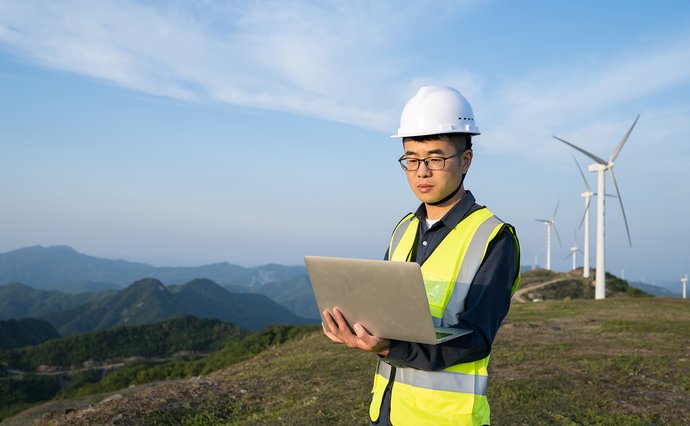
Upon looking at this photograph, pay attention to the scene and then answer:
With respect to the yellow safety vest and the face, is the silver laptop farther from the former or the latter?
the face

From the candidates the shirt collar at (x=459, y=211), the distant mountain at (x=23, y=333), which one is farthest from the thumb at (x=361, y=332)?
the distant mountain at (x=23, y=333)

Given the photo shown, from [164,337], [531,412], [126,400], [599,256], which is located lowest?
[164,337]

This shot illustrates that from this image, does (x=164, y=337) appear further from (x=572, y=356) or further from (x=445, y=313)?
(x=445, y=313)

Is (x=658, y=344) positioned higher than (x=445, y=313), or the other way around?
(x=445, y=313)

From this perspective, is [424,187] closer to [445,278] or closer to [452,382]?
[445,278]

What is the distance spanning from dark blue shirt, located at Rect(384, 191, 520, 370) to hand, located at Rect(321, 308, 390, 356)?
7cm

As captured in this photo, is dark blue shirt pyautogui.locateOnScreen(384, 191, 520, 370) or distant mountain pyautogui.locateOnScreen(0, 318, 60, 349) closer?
dark blue shirt pyautogui.locateOnScreen(384, 191, 520, 370)

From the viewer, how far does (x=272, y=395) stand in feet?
35.1

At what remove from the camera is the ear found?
11.6 feet

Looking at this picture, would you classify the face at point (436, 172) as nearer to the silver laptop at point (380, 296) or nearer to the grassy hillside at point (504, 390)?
the silver laptop at point (380, 296)

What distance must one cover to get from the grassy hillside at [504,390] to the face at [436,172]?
19.9 feet

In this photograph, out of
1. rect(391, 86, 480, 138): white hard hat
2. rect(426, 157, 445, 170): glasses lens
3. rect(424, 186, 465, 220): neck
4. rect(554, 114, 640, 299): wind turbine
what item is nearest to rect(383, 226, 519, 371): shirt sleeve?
rect(424, 186, 465, 220): neck

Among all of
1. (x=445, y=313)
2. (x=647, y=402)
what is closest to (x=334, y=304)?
(x=445, y=313)

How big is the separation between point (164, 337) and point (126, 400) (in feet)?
200
